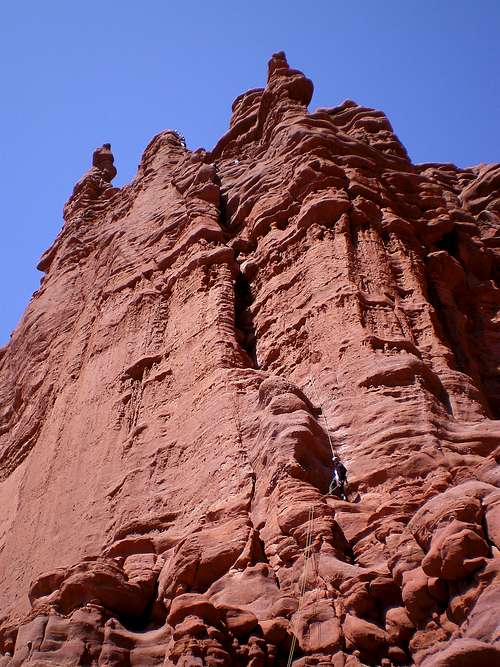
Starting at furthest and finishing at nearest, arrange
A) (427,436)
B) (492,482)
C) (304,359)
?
(304,359) < (427,436) < (492,482)

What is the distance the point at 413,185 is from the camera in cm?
1769

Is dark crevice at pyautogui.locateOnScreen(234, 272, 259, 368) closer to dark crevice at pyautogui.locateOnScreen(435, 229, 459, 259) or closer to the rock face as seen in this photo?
the rock face

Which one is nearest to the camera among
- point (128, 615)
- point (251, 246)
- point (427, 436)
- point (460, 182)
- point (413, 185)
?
point (128, 615)

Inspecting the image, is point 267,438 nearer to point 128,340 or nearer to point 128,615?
point 128,615

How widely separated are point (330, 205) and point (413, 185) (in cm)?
382

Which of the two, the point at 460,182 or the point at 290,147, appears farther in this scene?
the point at 460,182

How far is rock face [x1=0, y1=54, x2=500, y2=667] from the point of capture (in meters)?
7.04

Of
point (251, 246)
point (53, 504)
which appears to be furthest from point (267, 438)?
point (251, 246)

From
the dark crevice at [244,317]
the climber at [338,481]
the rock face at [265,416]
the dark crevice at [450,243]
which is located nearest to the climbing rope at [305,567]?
the rock face at [265,416]

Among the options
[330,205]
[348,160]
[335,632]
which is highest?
[348,160]

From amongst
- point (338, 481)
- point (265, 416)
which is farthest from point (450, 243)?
point (338, 481)

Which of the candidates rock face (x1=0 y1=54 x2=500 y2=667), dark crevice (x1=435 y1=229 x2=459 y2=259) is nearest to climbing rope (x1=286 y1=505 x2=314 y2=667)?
rock face (x1=0 y1=54 x2=500 y2=667)

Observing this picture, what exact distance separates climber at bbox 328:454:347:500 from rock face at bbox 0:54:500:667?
0.17 metres

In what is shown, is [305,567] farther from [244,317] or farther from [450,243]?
[450,243]
